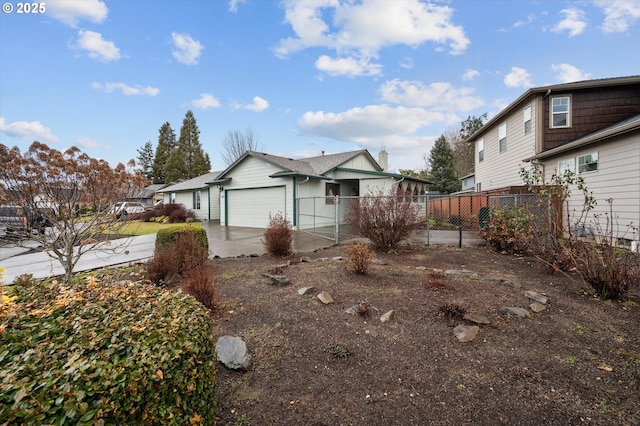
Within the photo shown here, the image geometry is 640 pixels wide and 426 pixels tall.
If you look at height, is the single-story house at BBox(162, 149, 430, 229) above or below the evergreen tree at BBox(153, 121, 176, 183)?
below

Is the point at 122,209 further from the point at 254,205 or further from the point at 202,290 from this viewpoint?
the point at 254,205

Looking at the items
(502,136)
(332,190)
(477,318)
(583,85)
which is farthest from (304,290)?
(502,136)

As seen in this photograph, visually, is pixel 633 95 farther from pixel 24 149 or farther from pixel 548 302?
pixel 24 149

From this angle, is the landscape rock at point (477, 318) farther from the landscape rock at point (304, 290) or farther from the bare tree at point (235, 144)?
the bare tree at point (235, 144)

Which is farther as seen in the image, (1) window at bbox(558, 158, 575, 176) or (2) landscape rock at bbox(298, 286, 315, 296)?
(1) window at bbox(558, 158, 575, 176)

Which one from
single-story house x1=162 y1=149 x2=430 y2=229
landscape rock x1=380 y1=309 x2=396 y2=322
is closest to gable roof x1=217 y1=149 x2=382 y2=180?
single-story house x1=162 y1=149 x2=430 y2=229

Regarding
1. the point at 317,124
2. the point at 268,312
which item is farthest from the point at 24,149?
the point at 317,124

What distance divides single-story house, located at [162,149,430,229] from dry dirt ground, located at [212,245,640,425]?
29.7ft

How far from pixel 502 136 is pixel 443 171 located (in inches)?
587

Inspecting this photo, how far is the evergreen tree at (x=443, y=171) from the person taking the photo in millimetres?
28766

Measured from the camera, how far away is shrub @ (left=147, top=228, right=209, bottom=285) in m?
5.11

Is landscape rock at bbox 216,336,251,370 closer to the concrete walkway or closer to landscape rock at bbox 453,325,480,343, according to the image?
landscape rock at bbox 453,325,480,343

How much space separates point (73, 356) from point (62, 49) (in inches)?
419

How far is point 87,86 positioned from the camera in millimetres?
9859
